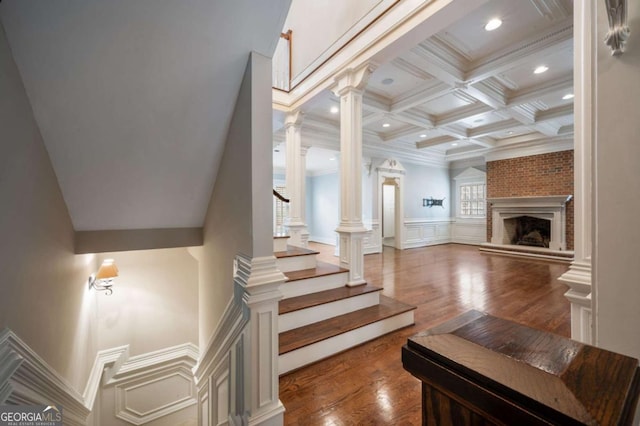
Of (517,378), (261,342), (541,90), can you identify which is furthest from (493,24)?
(261,342)

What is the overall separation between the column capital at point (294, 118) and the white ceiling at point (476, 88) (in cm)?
12

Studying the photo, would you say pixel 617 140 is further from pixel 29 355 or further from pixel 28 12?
pixel 29 355

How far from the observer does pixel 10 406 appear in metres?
1.07

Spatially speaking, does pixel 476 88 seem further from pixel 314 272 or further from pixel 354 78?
pixel 314 272

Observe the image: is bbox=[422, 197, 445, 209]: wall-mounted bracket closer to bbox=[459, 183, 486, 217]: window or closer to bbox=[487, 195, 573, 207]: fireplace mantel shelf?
bbox=[459, 183, 486, 217]: window

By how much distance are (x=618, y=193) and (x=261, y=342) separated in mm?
1541

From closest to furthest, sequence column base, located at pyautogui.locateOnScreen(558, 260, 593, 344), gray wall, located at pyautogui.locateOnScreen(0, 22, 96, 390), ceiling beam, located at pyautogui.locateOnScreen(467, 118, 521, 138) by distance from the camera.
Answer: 1. gray wall, located at pyautogui.locateOnScreen(0, 22, 96, 390)
2. column base, located at pyautogui.locateOnScreen(558, 260, 593, 344)
3. ceiling beam, located at pyautogui.locateOnScreen(467, 118, 521, 138)

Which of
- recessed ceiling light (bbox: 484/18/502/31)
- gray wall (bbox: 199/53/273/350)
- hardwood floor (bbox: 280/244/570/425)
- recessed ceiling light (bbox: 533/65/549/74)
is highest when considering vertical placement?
recessed ceiling light (bbox: 533/65/549/74)

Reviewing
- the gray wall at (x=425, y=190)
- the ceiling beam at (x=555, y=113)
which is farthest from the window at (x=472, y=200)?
the ceiling beam at (x=555, y=113)

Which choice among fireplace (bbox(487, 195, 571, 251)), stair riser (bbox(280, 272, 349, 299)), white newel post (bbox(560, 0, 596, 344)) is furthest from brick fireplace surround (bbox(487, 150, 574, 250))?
white newel post (bbox(560, 0, 596, 344))

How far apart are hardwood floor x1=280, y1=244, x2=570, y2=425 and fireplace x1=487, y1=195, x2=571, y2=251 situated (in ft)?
3.07

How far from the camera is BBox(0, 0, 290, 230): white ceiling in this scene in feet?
3.34

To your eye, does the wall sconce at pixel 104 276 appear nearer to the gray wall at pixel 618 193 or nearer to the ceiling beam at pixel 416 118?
the gray wall at pixel 618 193

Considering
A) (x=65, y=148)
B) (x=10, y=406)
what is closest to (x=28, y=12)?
(x=65, y=148)
